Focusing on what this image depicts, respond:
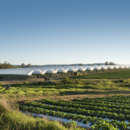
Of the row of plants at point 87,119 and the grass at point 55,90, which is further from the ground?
the row of plants at point 87,119

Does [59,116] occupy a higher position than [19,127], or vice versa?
[19,127]

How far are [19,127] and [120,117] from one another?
30.1ft

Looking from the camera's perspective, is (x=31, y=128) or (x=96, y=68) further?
(x=96, y=68)

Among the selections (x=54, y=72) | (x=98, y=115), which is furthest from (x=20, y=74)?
(x=98, y=115)

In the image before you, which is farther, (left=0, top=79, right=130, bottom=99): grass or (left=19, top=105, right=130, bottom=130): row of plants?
(left=0, top=79, right=130, bottom=99): grass

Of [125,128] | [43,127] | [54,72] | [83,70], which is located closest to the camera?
[43,127]

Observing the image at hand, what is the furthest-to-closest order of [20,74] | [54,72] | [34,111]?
[54,72], [20,74], [34,111]

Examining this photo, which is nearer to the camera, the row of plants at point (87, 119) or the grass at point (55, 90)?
the row of plants at point (87, 119)

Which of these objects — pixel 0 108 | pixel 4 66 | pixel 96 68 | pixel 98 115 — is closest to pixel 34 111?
pixel 0 108

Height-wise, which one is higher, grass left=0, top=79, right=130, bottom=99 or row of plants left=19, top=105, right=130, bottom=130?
row of plants left=19, top=105, right=130, bottom=130

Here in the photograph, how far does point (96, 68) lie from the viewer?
89.9 metres

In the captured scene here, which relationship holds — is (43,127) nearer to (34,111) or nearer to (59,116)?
(59,116)

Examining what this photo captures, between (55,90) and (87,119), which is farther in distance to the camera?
(55,90)

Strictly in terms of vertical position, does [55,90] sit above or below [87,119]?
below
